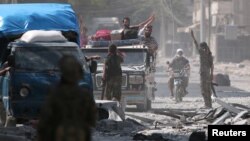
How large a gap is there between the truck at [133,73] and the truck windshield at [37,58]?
521cm

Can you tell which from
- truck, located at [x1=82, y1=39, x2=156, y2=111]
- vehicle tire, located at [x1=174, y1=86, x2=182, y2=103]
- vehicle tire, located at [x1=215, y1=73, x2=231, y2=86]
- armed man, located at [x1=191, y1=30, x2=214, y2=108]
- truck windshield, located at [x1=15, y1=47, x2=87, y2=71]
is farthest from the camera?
vehicle tire, located at [x1=215, y1=73, x2=231, y2=86]

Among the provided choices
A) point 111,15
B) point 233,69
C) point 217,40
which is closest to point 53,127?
point 233,69

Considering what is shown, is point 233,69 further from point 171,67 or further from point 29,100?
point 29,100

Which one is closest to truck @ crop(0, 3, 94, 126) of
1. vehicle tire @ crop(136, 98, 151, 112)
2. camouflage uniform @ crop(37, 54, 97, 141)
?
vehicle tire @ crop(136, 98, 151, 112)

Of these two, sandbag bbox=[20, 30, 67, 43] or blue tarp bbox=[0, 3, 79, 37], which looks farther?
blue tarp bbox=[0, 3, 79, 37]

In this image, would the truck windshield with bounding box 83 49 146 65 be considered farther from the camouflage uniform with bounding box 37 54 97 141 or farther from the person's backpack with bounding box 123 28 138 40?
the camouflage uniform with bounding box 37 54 97 141

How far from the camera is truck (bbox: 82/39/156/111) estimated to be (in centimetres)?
2133

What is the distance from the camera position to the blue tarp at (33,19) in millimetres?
17984

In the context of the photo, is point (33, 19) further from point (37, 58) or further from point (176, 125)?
point (176, 125)

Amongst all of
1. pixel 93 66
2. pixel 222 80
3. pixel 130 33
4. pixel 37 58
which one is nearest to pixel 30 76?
pixel 37 58

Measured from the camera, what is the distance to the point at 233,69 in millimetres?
57594

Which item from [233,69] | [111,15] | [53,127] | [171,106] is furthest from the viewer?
[111,15]

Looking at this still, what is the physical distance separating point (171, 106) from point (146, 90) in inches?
82.8

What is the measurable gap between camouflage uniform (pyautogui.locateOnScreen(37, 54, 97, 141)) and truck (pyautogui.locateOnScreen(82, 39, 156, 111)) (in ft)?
41.8
